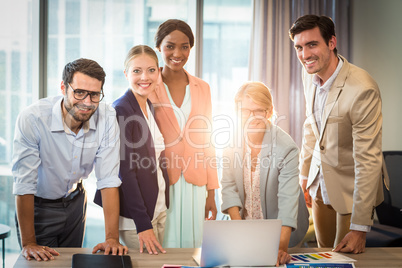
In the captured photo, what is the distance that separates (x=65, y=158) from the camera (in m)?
2.12

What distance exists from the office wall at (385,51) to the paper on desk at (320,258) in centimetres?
200

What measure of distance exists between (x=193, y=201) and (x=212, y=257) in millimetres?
980

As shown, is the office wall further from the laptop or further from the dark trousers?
the dark trousers

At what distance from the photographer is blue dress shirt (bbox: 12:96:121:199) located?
196 cm

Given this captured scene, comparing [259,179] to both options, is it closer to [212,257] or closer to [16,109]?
[212,257]

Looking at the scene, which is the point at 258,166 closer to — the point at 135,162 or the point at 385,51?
the point at 135,162

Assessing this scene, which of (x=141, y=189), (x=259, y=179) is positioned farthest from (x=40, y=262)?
(x=259, y=179)

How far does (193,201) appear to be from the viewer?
261 cm

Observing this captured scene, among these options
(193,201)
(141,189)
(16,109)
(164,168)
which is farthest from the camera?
(16,109)

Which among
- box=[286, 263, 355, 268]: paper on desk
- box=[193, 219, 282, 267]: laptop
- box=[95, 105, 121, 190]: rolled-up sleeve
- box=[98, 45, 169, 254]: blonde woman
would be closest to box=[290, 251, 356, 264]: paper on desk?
box=[286, 263, 355, 268]: paper on desk

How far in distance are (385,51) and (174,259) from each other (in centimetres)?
283

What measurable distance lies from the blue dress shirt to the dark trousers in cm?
6

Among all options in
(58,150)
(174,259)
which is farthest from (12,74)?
(174,259)

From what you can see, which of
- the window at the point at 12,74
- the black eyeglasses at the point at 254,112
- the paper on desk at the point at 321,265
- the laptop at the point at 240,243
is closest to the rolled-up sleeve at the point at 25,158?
the laptop at the point at 240,243
